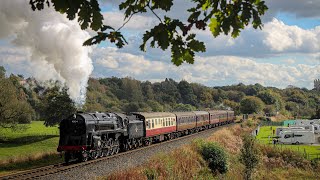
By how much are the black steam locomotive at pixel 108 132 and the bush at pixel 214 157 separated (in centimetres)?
546

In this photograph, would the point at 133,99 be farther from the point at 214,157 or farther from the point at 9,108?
the point at 214,157

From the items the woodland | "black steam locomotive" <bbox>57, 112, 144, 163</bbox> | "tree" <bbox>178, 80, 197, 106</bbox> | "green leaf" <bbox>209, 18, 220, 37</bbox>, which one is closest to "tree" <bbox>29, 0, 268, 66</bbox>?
"green leaf" <bbox>209, 18, 220, 37</bbox>

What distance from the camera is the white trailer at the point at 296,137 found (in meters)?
52.5

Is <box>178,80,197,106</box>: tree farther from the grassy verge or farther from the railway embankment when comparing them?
the grassy verge

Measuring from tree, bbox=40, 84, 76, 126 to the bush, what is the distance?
931 inches

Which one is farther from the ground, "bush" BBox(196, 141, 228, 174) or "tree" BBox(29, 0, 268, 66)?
"tree" BBox(29, 0, 268, 66)

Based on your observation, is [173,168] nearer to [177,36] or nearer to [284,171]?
[177,36]

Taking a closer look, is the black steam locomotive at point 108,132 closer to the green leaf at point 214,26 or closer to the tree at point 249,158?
the tree at point 249,158

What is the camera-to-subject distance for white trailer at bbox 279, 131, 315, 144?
52516 millimetres

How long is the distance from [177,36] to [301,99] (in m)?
178

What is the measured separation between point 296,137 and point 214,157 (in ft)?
103

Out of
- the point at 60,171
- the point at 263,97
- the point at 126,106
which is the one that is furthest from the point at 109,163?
the point at 263,97

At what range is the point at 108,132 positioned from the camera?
24359 mm

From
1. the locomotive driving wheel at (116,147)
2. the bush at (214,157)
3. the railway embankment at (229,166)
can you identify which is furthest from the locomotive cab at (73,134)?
the bush at (214,157)
